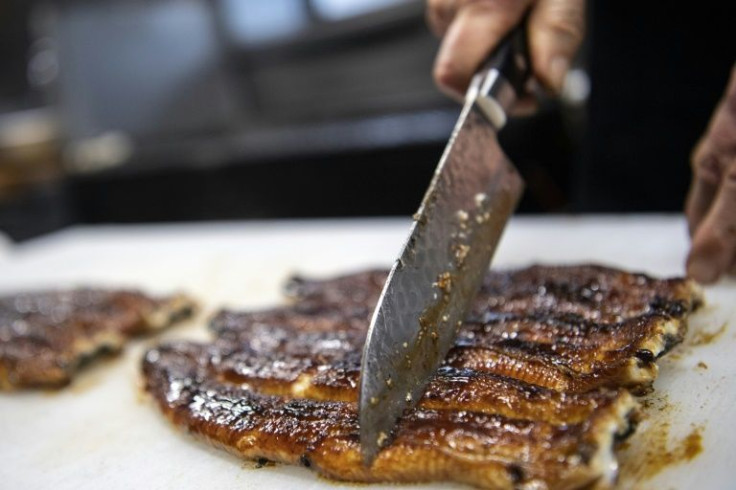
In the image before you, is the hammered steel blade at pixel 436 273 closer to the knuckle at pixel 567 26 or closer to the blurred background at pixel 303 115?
the knuckle at pixel 567 26

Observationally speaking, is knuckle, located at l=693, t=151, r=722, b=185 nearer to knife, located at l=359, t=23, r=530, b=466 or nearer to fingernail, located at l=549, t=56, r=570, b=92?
fingernail, located at l=549, t=56, r=570, b=92

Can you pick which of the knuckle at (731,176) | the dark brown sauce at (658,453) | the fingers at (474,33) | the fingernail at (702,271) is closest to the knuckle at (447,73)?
the fingers at (474,33)

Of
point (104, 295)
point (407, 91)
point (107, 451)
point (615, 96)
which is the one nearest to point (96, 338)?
point (104, 295)

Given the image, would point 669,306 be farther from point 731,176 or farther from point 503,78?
point 503,78

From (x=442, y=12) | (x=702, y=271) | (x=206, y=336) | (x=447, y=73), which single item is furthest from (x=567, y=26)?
(x=206, y=336)

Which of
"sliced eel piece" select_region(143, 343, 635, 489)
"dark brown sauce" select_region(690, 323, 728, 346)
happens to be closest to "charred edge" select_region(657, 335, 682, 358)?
"dark brown sauce" select_region(690, 323, 728, 346)
